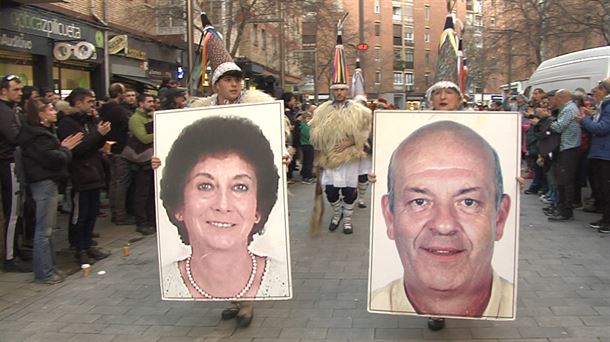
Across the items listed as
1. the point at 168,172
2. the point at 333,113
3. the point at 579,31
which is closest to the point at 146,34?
the point at 333,113

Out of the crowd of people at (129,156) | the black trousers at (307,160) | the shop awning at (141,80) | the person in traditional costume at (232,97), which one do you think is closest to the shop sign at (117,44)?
the shop awning at (141,80)

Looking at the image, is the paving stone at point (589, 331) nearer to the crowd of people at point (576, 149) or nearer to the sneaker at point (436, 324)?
the sneaker at point (436, 324)

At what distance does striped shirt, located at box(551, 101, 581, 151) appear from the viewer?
814 cm

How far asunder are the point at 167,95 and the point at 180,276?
4607 millimetres

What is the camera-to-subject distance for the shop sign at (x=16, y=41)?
12531 mm

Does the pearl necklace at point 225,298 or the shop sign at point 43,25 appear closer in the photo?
the pearl necklace at point 225,298

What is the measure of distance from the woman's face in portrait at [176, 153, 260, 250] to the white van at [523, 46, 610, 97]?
30.2 feet

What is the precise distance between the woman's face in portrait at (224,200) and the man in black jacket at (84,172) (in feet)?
7.77

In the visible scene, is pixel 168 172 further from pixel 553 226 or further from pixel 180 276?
pixel 553 226

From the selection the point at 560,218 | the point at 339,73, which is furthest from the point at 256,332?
the point at 560,218

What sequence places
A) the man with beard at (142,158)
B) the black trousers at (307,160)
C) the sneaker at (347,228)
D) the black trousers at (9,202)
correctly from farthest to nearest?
the black trousers at (307,160), the man with beard at (142,158), the sneaker at (347,228), the black trousers at (9,202)

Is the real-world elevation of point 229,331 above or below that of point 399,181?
below

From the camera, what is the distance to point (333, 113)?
755cm

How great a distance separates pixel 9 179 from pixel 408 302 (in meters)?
4.48
